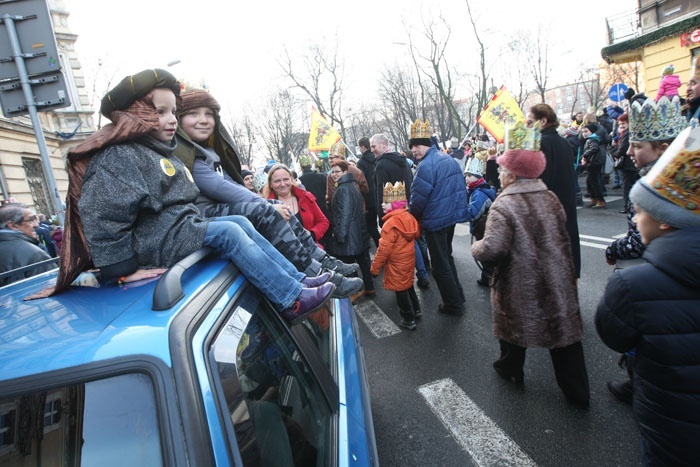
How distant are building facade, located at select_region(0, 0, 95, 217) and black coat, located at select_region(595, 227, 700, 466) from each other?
41.7 ft

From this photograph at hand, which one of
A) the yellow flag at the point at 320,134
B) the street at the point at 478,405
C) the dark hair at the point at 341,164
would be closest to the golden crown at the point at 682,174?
the street at the point at 478,405

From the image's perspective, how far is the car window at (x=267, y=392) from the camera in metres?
1.13

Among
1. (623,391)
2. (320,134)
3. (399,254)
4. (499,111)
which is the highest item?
(320,134)

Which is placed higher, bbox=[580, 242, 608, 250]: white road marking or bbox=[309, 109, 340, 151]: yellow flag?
bbox=[309, 109, 340, 151]: yellow flag

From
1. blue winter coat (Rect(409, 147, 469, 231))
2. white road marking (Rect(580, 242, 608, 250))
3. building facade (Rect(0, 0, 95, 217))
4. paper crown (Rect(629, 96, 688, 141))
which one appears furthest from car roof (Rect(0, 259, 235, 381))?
building facade (Rect(0, 0, 95, 217))

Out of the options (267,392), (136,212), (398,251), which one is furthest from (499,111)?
(267,392)

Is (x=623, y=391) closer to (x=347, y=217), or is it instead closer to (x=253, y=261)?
(x=253, y=261)

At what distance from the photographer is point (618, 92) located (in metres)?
13.8

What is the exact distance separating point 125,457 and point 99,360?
24 centimetres

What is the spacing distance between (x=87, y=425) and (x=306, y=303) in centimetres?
100

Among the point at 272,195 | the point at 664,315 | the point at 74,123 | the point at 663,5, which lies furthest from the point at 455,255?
the point at 74,123

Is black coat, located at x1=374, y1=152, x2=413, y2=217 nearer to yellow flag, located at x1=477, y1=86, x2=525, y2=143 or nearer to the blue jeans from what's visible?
yellow flag, located at x1=477, y1=86, x2=525, y2=143

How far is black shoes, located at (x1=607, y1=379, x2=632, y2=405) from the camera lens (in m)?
2.79

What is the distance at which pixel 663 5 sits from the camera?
15.1 meters
